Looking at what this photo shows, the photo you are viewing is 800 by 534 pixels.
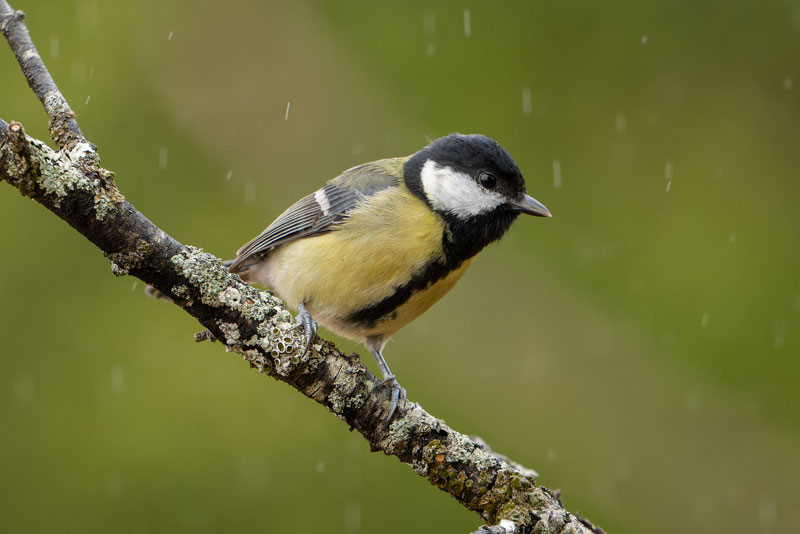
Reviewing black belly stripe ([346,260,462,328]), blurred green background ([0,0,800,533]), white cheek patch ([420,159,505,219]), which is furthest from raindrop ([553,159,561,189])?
black belly stripe ([346,260,462,328])

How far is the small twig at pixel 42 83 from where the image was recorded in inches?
72.0

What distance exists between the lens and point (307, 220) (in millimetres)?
2963

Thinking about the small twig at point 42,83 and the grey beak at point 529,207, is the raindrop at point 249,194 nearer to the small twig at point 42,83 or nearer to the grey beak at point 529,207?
the grey beak at point 529,207

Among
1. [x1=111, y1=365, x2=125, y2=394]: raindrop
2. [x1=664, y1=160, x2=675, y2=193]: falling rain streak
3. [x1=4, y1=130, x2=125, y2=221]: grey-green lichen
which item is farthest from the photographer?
[x1=664, y1=160, x2=675, y2=193]: falling rain streak

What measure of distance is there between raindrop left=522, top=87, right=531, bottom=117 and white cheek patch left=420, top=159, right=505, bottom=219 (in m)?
1.27

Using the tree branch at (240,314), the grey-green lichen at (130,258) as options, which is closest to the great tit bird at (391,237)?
the tree branch at (240,314)

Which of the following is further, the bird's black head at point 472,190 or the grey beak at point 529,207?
the grey beak at point 529,207

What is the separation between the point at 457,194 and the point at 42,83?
4.46ft

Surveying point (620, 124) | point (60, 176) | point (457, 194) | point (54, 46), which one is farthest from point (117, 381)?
point (620, 124)

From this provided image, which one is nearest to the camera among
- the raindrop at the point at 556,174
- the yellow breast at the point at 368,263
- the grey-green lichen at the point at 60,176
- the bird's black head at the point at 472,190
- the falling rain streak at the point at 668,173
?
the grey-green lichen at the point at 60,176

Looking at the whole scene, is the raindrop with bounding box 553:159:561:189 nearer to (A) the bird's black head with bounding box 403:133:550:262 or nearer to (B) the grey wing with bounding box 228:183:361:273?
(A) the bird's black head with bounding box 403:133:550:262

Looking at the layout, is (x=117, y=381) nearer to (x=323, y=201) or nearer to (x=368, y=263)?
(x=323, y=201)

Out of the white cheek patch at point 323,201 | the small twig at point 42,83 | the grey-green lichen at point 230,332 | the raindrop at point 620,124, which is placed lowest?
the grey-green lichen at point 230,332

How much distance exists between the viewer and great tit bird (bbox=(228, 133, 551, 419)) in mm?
2623
